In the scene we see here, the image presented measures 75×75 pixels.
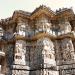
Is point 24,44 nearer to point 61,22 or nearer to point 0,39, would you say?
point 0,39

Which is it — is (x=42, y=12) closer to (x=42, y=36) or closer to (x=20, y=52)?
(x=42, y=36)

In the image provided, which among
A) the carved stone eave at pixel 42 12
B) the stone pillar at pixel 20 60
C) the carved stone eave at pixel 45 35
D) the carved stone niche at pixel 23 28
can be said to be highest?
the carved stone eave at pixel 42 12

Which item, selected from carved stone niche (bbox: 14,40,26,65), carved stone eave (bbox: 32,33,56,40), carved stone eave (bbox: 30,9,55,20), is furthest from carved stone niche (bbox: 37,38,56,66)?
carved stone eave (bbox: 30,9,55,20)

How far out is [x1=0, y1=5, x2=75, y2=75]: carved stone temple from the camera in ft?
38.1

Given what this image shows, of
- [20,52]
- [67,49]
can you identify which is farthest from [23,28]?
[67,49]

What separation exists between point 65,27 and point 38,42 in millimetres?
2206

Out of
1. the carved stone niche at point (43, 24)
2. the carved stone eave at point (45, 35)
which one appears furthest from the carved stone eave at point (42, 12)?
the carved stone eave at point (45, 35)

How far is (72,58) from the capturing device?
38.6ft

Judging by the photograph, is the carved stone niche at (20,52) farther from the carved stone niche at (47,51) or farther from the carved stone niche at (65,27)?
the carved stone niche at (65,27)

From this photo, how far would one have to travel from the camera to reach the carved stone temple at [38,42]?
11.6m

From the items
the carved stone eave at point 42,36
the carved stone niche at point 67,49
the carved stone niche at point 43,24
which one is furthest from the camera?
the carved stone niche at point 43,24

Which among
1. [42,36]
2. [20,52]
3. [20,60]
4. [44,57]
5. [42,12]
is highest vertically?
[42,12]

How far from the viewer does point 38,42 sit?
12602 millimetres

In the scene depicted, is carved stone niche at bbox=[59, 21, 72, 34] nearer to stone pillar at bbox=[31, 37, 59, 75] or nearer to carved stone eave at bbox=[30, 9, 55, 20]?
carved stone eave at bbox=[30, 9, 55, 20]
